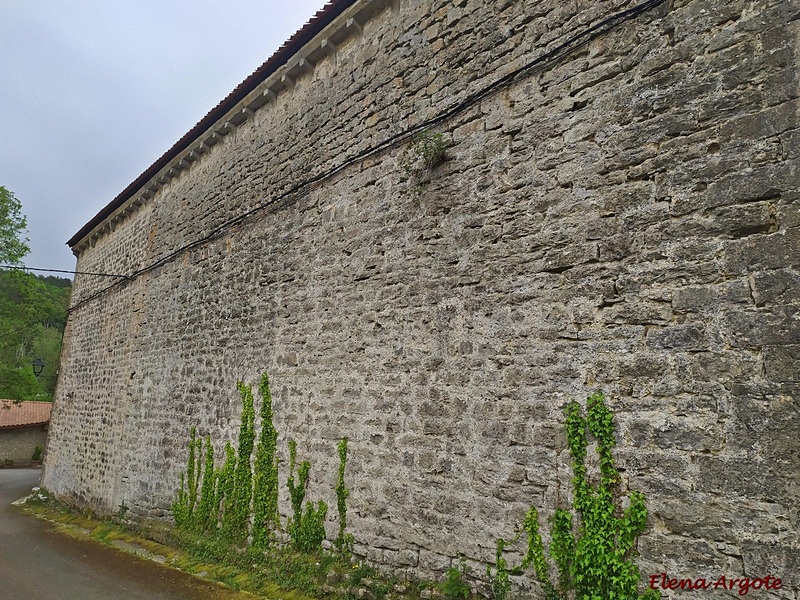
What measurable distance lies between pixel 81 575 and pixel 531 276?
22.7 feet

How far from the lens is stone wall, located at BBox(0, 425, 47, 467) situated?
24.7 m

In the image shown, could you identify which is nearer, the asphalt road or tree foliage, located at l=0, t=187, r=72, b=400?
the asphalt road

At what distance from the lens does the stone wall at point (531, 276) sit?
10.2ft

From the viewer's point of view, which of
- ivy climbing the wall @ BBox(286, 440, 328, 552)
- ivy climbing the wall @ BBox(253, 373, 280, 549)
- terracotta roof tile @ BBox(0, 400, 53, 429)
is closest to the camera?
ivy climbing the wall @ BBox(286, 440, 328, 552)

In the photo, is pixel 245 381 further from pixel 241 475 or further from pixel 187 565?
pixel 187 565

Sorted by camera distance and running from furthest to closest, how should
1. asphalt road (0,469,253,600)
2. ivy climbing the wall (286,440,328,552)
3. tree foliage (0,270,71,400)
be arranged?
tree foliage (0,270,71,400) → asphalt road (0,469,253,600) → ivy climbing the wall (286,440,328,552)

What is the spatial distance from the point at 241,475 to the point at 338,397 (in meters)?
2.09

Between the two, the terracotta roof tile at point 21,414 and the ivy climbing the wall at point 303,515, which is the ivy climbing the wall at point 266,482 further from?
the terracotta roof tile at point 21,414

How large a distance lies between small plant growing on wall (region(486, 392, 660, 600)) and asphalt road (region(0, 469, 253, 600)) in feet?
11.2

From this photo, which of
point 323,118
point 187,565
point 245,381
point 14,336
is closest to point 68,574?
point 187,565

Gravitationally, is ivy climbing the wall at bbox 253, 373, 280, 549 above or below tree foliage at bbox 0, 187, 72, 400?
below

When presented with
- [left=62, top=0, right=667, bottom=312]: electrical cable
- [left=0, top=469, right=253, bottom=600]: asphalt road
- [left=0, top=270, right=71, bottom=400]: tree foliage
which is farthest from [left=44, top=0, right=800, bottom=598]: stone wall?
[left=0, top=270, right=71, bottom=400]: tree foliage

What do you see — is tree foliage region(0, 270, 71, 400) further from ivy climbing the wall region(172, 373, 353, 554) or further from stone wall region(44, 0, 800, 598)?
stone wall region(44, 0, 800, 598)

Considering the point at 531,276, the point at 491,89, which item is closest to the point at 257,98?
the point at 491,89
